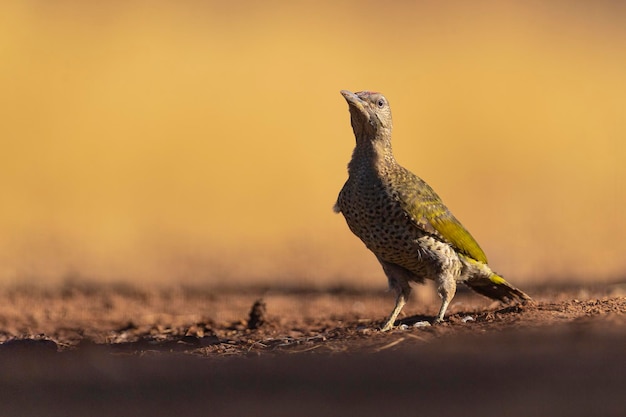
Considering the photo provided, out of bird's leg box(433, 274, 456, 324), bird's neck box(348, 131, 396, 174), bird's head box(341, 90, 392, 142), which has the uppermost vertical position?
bird's head box(341, 90, 392, 142)

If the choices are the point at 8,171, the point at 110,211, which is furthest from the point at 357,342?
the point at 8,171

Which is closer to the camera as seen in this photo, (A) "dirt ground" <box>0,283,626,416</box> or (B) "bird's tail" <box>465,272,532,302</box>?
(A) "dirt ground" <box>0,283,626,416</box>

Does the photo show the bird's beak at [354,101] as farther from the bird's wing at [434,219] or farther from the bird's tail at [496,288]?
the bird's tail at [496,288]

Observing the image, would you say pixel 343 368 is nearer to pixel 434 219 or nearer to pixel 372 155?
pixel 434 219

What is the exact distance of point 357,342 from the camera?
7.10 m

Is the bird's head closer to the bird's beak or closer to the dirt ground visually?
the bird's beak

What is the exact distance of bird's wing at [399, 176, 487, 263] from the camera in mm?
7883

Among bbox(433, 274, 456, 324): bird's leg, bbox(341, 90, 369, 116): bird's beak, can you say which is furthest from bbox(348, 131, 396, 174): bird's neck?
bbox(433, 274, 456, 324): bird's leg

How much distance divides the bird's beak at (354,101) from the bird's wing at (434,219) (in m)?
0.71

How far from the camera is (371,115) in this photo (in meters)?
8.38

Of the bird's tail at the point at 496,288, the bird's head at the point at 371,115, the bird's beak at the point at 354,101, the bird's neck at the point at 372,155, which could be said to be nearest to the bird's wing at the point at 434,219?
the bird's tail at the point at 496,288

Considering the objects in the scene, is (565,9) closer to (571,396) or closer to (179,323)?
(179,323)

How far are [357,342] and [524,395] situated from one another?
1985 mm

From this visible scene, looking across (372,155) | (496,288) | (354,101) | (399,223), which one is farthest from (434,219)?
(354,101)
